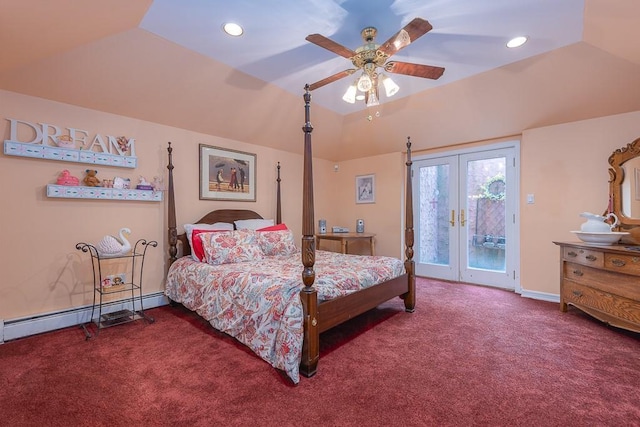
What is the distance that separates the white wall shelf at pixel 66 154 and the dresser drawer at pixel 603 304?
4.82 meters

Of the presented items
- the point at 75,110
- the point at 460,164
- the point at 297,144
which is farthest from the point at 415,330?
the point at 75,110

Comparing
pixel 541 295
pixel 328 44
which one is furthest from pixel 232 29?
pixel 541 295

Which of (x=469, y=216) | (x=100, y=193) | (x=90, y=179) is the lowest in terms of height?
(x=469, y=216)

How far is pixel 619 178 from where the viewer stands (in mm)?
3047

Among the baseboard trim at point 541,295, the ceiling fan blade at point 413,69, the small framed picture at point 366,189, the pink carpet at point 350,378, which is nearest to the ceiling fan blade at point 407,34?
the ceiling fan blade at point 413,69

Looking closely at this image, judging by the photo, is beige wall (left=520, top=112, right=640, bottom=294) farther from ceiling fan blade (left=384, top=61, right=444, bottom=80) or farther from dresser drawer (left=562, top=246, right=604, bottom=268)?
ceiling fan blade (left=384, top=61, right=444, bottom=80)

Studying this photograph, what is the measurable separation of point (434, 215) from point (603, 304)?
2.34m

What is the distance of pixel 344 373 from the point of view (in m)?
1.98

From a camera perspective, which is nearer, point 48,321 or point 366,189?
point 48,321

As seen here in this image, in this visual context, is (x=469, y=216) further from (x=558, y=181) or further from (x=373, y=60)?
(x=373, y=60)

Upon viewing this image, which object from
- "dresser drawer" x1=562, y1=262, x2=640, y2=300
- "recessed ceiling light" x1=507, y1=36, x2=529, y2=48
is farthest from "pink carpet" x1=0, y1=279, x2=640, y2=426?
"recessed ceiling light" x1=507, y1=36, x2=529, y2=48

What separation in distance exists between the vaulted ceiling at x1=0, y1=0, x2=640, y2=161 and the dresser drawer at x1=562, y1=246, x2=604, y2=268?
1.57 m

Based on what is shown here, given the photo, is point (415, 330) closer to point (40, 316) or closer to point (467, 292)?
point (467, 292)

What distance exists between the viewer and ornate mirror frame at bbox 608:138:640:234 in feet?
9.68
